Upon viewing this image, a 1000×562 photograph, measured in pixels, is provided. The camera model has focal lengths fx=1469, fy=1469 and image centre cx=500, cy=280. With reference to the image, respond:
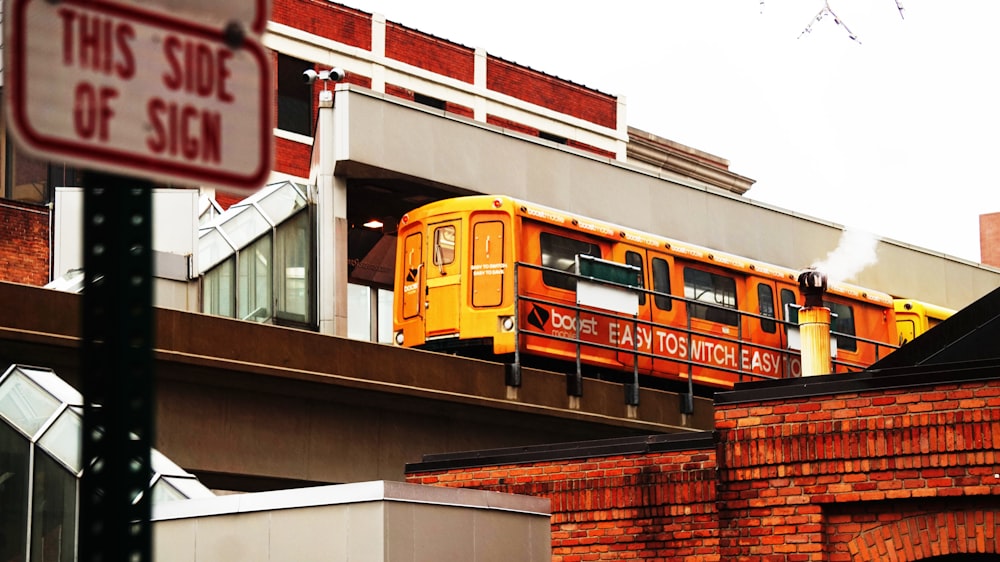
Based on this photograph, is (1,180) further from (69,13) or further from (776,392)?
(69,13)

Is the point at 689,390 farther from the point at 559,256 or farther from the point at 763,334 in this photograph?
the point at 763,334

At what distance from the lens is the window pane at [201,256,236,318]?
78.2 feet

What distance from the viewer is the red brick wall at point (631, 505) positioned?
13.7 meters

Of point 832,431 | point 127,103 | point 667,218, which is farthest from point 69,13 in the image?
point 667,218

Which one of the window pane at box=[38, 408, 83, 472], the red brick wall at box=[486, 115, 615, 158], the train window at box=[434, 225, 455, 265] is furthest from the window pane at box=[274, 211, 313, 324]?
the red brick wall at box=[486, 115, 615, 158]

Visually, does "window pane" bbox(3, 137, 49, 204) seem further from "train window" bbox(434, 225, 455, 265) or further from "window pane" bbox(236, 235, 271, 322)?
"train window" bbox(434, 225, 455, 265)

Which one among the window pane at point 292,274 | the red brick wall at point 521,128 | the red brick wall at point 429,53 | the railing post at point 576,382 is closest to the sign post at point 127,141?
the railing post at point 576,382

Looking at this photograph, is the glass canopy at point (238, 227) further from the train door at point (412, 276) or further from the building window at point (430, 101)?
the building window at point (430, 101)

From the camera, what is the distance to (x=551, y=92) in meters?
49.1

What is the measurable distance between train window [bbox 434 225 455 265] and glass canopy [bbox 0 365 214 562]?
7.31 metres

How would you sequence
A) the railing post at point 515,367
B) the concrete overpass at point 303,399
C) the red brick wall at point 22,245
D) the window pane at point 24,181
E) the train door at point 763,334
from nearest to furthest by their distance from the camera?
the concrete overpass at point 303,399, the railing post at point 515,367, the train door at point 763,334, the red brick wall at point 22,245, the window pane at point 24,181

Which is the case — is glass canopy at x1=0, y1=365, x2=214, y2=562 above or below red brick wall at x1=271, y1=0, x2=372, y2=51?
below

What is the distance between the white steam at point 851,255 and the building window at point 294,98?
1659 centimetres

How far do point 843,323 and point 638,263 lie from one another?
578 centimetres
